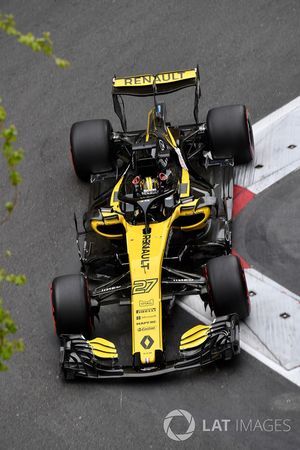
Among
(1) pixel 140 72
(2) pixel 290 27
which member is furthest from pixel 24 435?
(2) pixel 290 27

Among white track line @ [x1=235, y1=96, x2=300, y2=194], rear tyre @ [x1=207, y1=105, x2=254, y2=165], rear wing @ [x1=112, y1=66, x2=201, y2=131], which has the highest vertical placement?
rear wing @ [x1=112, y1=66, x2=201, y2=131]

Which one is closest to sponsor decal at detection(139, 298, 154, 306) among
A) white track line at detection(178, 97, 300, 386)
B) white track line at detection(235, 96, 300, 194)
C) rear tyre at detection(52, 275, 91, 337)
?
rear tyre at detection(52, 275, 91, 337)

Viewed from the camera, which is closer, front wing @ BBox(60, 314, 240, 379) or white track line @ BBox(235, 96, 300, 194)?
front wing @ BBox(60, 314, 240, 379)

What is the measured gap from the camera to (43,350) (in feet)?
44.7

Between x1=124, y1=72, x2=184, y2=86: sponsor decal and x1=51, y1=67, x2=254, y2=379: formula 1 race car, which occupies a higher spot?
x1=124, y1=72, x2=184, y2=86: sponsor decal

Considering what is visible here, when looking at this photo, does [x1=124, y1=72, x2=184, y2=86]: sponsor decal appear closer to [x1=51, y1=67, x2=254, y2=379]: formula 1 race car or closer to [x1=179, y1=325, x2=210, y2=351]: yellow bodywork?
[x1=51, y1=67, x2=254, y2=379]: formula 1 race car

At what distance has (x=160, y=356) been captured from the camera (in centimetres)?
1241

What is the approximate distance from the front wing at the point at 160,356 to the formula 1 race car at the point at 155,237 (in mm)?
10

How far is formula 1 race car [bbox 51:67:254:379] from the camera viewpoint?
1260 centimetres

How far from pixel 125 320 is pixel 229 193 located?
232 cm

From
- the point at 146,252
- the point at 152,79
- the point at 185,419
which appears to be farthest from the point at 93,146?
the point at 185,419

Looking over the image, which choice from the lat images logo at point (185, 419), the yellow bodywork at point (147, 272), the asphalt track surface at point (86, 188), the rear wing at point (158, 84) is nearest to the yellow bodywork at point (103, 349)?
the yellow bodywork at point (147, 272)

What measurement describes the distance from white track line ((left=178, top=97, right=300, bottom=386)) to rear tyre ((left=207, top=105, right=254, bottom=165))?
0.39 metres

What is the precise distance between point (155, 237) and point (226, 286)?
1.15 metres
